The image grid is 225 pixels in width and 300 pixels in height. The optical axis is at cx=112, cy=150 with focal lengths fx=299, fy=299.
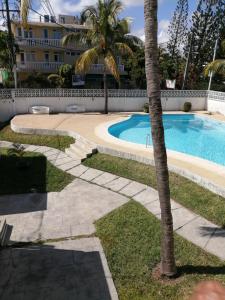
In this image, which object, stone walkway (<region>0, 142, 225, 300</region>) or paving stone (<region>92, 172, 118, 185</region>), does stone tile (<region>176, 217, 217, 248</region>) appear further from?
paving stone (<region>92, 172, 118, 185</region>)

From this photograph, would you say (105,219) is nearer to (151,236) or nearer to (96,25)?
(151,236)

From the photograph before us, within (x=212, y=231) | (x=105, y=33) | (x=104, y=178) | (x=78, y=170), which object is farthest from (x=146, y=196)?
(x=105, y=33)

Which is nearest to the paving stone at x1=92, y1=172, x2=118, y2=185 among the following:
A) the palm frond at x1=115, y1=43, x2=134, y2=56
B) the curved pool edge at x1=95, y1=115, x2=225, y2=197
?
the curved pool edge at x1=95, y1=115, x2=225, y2=197

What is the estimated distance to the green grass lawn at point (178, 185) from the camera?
10.0 m

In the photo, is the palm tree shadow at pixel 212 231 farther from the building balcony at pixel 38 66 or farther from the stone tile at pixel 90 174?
the building balcony at pixel 38 66

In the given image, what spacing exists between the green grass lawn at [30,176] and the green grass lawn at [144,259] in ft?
12.2

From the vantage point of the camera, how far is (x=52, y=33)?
37.1 m

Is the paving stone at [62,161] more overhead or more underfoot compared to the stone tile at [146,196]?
more overhead

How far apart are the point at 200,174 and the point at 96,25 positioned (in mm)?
14754

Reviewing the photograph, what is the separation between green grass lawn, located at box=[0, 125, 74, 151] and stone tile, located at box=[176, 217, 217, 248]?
9.62m

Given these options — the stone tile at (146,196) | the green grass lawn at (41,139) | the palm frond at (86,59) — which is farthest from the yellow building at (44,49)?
the stone tile at (146,196)

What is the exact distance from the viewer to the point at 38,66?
35.4 metres

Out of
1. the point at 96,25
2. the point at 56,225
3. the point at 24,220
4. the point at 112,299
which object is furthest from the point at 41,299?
the point at 96,25

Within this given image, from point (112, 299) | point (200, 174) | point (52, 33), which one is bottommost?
point (112, 299)
